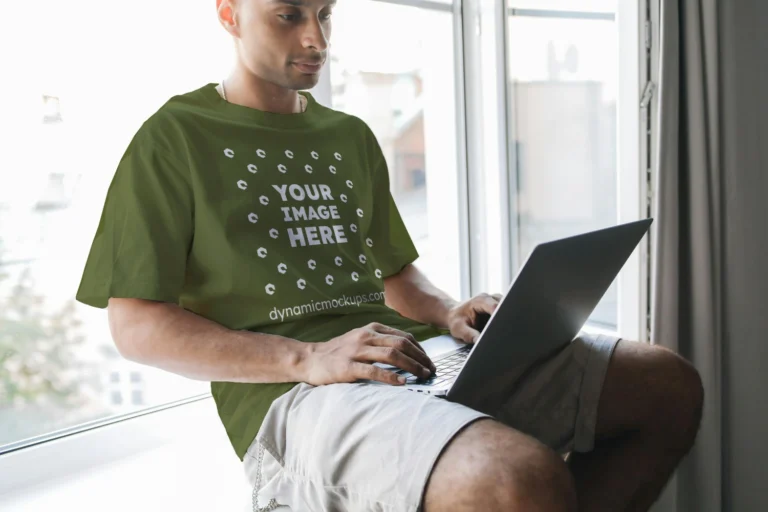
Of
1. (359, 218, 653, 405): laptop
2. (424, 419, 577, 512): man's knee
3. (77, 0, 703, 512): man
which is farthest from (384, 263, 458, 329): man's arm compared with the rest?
(424, 419, 577, 512): man's knee

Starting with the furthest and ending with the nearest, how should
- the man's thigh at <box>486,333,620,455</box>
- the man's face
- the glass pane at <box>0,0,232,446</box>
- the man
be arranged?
the glass pane at <box>0,0,232,446</box>
the man's face
the man's thigh at <box>486,333,620,455</box>
the man

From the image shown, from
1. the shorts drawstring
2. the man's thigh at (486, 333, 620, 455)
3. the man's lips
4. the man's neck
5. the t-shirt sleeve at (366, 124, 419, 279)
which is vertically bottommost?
the shorts drawstring

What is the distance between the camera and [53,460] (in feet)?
5.08

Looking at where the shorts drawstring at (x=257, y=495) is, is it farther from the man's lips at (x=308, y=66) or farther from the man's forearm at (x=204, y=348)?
the man's lips at (x=308, y=66)

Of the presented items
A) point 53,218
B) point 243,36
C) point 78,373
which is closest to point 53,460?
point 78,373

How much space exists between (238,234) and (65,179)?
748 mm

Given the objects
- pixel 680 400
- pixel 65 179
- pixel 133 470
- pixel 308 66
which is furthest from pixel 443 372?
pixel 65 179

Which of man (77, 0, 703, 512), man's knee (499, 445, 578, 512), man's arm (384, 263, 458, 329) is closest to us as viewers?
man's knee (499, 445, 578, 512)

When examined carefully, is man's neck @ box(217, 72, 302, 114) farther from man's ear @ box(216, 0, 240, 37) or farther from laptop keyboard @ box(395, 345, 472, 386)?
laptop keyboard @ box(395, 345, 472, 386)

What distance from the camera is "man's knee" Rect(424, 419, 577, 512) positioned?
730 mm

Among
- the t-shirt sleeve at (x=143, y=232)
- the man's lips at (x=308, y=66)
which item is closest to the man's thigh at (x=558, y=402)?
the t-shirt sleeve at (x=143, y=232)

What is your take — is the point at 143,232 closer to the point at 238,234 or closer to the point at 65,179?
the point at 238,234

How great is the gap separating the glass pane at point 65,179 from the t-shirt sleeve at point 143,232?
609mm

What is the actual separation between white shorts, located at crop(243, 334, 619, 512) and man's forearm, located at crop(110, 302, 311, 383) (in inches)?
2.0
